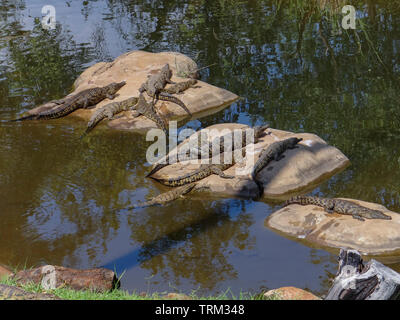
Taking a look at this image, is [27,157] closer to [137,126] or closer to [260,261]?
[137,126]

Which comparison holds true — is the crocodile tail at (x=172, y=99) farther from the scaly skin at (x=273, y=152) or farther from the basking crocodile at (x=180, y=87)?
the scaly skin at (x=273, y=152)

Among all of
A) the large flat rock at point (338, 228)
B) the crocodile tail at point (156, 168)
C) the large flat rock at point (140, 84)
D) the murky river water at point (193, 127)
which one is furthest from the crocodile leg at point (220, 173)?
the large flat rock at point (140, 84)

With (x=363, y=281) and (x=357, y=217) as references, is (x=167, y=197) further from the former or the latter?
(x=363, y=281)

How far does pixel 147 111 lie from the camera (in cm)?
1182

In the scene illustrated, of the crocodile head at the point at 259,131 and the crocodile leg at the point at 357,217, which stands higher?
the crocodile head at the point at 259,131

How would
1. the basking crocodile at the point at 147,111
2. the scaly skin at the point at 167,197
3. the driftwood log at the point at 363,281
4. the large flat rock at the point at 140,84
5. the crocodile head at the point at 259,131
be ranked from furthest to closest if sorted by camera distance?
the large flat rock at the point at 140,84 → the basking crocodile at the point at 147,111 → the crocodile head at the point at 259,131 → the scaly skin at the point at 167,197 → the driftwood log at the point at 363,281

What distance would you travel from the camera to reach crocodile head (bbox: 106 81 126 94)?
42.2ft

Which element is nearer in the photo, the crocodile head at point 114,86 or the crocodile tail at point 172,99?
the crocodile tail at point 172,99

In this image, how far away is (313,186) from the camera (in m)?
8.74

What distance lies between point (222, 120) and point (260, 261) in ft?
17.0

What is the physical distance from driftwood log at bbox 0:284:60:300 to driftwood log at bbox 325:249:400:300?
2.49 meters

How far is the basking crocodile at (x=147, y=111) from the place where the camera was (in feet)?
37.8

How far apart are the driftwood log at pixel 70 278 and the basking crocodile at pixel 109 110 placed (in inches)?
215

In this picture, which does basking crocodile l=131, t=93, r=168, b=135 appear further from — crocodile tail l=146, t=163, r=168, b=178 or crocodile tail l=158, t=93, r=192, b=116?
crocodile tail l=146, t=163, r=168, b=178
